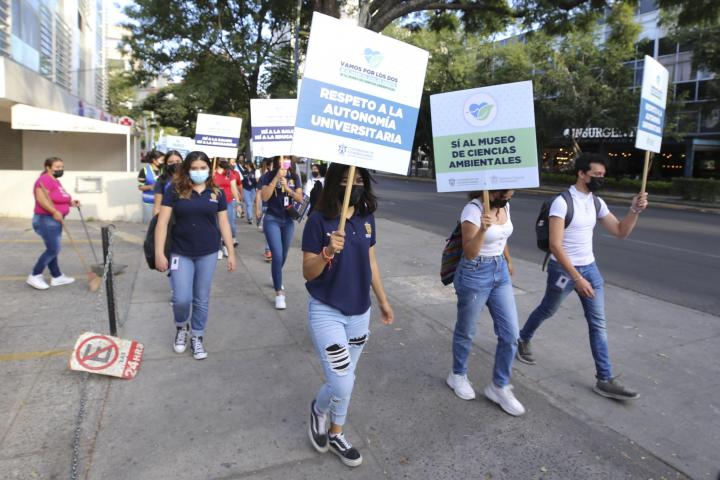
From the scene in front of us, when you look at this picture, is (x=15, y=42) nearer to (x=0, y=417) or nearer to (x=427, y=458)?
(x=0, y=417)

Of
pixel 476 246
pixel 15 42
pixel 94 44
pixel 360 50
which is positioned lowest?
pixel 476 246

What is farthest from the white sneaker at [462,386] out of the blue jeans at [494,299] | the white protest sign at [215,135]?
the white protest sign at [215,135]

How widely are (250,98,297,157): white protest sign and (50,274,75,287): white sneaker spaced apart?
2825 millimetres

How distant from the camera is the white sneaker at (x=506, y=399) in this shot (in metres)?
3.56

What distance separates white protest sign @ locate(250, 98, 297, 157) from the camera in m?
6.80

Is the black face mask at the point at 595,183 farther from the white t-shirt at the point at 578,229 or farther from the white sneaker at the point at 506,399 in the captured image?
the white sneaker at the point at 506,399

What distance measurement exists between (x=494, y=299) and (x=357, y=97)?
1.71 meters

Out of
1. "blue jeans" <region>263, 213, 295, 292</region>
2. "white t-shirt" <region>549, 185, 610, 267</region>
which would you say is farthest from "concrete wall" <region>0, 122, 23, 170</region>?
"white t-shirt" <region>549, 185, 610, 267</region>

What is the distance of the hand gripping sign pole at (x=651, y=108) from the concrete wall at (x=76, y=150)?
16582 mm

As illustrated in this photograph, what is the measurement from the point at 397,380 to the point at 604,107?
31214mm

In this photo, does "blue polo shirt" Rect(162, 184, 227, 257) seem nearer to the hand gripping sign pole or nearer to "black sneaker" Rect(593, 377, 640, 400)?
"black sneaker" Rect(593, 377, 640, 400)

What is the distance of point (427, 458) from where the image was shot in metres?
3.04

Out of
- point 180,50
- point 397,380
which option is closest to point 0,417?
point 397,380

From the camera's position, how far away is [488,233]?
138 inches
